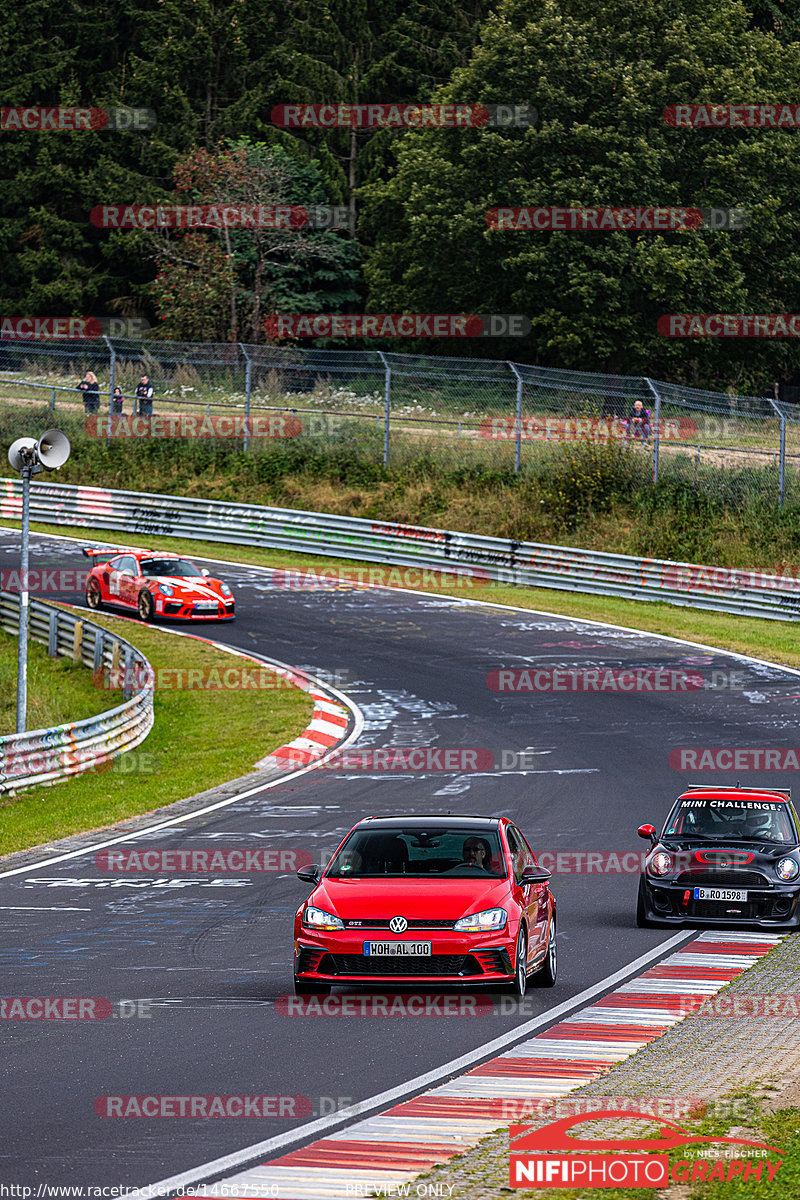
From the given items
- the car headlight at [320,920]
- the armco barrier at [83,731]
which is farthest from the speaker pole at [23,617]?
the car headlight at [320,920]

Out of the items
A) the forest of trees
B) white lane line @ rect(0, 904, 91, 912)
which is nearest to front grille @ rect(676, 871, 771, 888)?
white lane line @ rect(0, 904, 91, 912)

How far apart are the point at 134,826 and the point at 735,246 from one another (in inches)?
1581

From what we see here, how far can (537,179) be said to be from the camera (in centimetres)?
5275

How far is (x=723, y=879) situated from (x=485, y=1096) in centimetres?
615

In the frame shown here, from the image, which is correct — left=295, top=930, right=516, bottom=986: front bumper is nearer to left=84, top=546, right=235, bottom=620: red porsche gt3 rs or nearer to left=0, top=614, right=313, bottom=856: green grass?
left=0, top=614, right=313, bottom=856: green grass

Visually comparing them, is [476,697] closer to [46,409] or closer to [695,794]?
[695,794]

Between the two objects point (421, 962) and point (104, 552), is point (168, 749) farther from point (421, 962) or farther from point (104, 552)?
point (421, 962)

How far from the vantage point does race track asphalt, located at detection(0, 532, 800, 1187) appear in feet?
27.1

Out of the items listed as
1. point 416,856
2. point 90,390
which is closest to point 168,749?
point 416,856

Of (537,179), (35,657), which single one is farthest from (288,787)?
(537,179)

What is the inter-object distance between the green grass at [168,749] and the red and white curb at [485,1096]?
8.69 metres

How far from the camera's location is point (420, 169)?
56812 millimetres

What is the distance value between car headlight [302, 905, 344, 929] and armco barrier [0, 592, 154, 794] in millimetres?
10102

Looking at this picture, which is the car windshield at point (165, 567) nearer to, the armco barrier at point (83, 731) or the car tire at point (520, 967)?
the armco barrier at point (83, 731)
